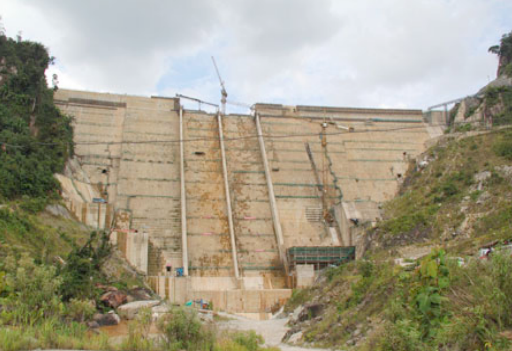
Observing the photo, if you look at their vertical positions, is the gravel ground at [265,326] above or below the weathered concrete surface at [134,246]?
below

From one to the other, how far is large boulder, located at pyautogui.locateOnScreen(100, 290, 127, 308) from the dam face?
455 cm

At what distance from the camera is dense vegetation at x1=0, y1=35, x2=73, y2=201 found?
2380cm

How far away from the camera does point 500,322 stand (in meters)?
7.05

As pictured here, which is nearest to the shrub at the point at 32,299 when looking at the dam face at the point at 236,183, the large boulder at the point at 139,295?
the large boulder at the point at 139,295

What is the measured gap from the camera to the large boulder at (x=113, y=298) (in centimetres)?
1825

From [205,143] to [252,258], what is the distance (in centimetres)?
1010

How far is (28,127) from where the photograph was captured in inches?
1080

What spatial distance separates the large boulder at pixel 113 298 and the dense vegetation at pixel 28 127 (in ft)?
23.8

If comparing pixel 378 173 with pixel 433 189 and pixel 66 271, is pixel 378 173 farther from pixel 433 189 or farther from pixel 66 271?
pixel 66 271

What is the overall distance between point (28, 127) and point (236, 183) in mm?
11834

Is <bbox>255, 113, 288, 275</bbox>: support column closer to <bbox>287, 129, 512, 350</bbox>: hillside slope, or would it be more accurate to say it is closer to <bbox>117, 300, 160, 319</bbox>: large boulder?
<bbox>287, 129, 512, 350</bbox>: hillside slope

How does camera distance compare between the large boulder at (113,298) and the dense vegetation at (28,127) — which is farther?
the dense vegetation at (28,127)

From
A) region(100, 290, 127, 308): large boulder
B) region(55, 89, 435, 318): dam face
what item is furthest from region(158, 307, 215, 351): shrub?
region(55, 89, 435, 318): dam face

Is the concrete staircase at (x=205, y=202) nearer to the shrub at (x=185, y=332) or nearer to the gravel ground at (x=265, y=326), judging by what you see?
the gravel ground at (x=265, y=326)
